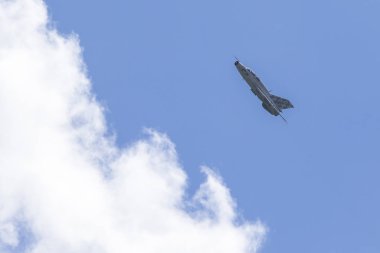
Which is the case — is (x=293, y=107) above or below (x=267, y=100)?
above

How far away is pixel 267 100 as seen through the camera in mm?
167375

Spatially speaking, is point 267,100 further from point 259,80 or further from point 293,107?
point 293,107

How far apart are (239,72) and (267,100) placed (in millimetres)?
9952

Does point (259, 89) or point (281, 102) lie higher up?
point (281, 102)

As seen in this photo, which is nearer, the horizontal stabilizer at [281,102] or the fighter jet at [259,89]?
the fighter jet at [259,89]

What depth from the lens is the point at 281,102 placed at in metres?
179

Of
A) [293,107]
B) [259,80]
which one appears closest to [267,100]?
[259,80]

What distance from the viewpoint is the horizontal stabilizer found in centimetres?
17664

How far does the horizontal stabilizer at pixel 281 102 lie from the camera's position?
17664 centimetres

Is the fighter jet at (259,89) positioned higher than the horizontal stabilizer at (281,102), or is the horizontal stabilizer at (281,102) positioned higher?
the horizontal stabilizer at (281,102)

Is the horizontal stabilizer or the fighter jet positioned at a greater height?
the horizontal stabilizer

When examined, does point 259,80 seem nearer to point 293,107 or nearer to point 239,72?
point 239,72

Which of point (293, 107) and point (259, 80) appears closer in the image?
point (259, 80)

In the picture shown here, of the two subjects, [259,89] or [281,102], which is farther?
[281,102]
